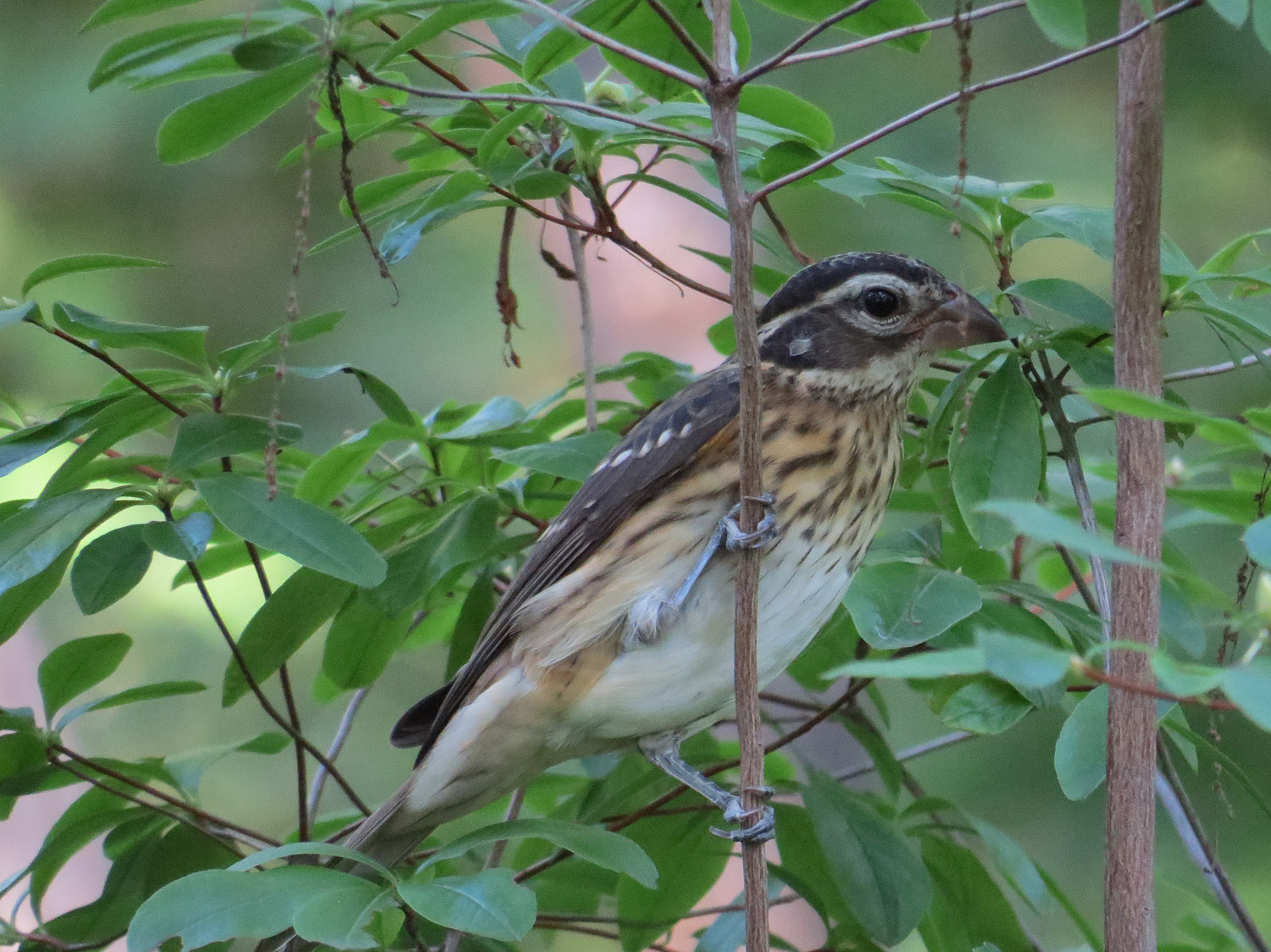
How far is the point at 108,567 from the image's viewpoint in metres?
2.35

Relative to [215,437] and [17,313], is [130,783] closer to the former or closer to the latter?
[215,437]

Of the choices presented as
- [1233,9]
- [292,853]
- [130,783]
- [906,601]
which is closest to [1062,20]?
[1233,9]

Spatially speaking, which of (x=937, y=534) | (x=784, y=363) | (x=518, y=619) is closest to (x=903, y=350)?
(x=784, y=363)

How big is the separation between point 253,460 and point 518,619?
63cm

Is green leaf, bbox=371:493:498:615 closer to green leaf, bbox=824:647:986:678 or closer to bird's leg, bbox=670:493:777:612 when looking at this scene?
bird's leg, bbox=670:493:777:612

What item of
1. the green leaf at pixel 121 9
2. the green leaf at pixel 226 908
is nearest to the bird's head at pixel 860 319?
the green leaf at pixel 121 9

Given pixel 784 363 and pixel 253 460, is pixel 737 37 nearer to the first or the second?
pixel 784 363

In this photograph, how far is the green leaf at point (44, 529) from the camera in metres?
2.18

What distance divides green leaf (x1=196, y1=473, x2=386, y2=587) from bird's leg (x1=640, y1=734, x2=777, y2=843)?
714 millimetres

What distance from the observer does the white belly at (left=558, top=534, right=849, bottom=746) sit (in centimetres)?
267

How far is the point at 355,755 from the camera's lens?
7.07 meters

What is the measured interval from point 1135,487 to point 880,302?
0.99 m

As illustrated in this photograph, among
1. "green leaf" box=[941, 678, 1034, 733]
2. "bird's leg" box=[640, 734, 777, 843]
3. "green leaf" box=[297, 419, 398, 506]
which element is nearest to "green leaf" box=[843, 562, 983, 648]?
"green leaf" box=[941, 678, 1034, 733]

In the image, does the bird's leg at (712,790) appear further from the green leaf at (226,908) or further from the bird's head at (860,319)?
the bird's head at (860,319)
